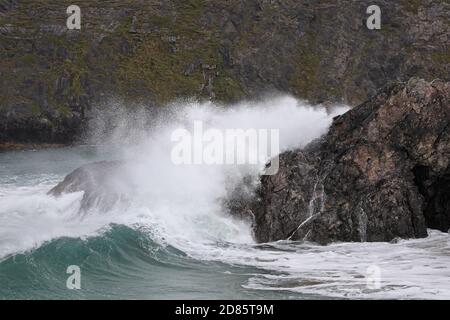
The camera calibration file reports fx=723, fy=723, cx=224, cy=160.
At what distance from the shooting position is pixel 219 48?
99.0 meters

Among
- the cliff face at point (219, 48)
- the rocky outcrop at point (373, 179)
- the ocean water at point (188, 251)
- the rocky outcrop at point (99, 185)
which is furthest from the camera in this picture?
the cliff face at point (219, 48)

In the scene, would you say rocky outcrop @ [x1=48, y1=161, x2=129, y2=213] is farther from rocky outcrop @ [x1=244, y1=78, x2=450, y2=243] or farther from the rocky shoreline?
rocky outcrop @ [x1=244, y1=78, x2=450, y2=243]

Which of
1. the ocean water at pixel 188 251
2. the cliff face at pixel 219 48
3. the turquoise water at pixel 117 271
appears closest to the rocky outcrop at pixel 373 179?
the ocean water at pixel 188 251

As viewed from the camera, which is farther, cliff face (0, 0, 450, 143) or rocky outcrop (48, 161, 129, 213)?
cliff face (0, 0, 450, 143)

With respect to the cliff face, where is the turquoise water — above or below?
below

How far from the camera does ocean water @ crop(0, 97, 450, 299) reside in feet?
70.3

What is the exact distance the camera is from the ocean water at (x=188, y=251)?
21.4 m

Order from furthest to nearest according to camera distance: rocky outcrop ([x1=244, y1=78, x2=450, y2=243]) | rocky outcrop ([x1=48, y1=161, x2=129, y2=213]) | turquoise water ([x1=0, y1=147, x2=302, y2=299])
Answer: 1. rocky outcrop ([x1=48, y1=161, x2=129, y2=213])
2. rocky outcrop ([x1=244, y1=78, x2=450, y2=243])
3. turquoise water ([x1=0, y1=147, x2=302, y2=299])

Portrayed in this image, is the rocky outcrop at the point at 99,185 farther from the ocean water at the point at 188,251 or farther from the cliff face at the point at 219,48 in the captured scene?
the cliff face at the point at 219,48

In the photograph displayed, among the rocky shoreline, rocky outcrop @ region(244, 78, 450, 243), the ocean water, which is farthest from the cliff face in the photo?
rocky outcrop @ region(244, 78, 450, 243)

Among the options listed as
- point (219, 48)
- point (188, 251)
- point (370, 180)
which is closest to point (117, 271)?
point (188, 251)

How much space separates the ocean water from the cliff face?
5921 cm

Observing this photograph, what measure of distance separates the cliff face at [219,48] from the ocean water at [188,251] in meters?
59.2

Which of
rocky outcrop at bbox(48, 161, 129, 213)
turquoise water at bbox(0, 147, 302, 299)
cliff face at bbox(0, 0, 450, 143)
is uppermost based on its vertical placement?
cliff face at bbox(0, 0, 450, 143)
